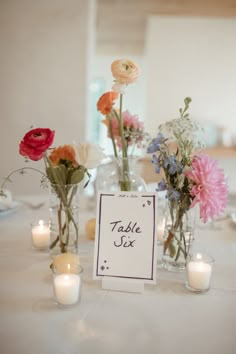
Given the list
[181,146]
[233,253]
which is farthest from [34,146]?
[233,253]

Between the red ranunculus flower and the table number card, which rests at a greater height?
the red ranunculus flower

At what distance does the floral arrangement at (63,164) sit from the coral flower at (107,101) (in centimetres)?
19

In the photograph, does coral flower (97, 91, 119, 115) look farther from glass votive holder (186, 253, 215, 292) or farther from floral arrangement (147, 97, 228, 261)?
glass votive holder (186, 253, 215, 292)

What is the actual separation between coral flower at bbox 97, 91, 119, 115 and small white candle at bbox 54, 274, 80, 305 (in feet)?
1.69

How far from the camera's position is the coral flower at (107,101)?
42.0 inches

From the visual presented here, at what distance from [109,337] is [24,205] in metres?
1.02

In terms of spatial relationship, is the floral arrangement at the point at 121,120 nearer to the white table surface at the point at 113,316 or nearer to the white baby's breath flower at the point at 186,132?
the white baby's breath flower at the point at 186,132

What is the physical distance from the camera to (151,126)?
4086mm

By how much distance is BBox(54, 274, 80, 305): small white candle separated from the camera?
0.79 metres

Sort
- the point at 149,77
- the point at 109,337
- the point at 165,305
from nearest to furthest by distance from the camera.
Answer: the point at 109,337, the point at 165,305, the point at 149,77

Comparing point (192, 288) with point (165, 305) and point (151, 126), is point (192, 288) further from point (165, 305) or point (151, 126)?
point (151, 126)

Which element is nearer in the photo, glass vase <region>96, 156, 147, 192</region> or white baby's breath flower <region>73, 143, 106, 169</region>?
white baby's breath flower <region>73, 143, 106, 169</region>

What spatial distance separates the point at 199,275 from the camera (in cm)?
88

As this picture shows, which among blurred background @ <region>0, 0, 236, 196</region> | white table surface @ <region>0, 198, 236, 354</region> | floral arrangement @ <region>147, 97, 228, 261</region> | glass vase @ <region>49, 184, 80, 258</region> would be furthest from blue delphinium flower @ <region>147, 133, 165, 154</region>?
blurred background @ <region>0, 0, 236, 196</region>
